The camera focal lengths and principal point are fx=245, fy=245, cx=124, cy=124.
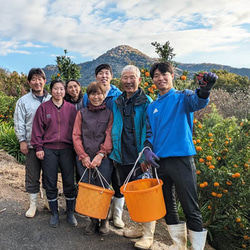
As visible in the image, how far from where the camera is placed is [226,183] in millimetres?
3229

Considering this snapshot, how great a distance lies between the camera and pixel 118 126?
2.77 m

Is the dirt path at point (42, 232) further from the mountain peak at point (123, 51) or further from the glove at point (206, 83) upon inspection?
the mountain peak at point (123, 51)

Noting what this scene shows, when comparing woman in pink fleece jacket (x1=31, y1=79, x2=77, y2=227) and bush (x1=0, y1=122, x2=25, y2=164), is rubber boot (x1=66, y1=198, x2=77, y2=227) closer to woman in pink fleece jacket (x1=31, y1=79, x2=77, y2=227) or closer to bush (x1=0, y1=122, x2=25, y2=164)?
woman in pink fleece jacket (x1=31, y1=79, x2=77, y2=227)

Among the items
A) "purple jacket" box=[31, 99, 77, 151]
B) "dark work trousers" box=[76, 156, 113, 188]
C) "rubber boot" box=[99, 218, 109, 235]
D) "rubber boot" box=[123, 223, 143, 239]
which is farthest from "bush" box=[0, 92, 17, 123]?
"rubber boot" box=[123, 223, 143, 239]

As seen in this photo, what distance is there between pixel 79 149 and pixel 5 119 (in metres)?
6.97

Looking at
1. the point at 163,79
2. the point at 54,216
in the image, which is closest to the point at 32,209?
the point at 54,216

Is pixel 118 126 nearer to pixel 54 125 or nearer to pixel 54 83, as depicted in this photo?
pixel 54 125

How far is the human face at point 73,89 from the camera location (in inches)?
139

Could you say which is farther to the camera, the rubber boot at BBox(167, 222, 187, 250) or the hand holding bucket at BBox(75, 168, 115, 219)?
the hand holding bucket at BBox(75, 168, 115, 219)

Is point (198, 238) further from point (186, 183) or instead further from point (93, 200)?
point (93, 200)

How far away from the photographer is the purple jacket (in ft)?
9.84

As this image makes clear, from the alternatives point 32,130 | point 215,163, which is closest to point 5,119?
point 32,130

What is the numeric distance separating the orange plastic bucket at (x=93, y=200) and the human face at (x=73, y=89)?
1419 mm

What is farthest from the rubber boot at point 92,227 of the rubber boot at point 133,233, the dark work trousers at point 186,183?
the dark work trousers at point 186,183
